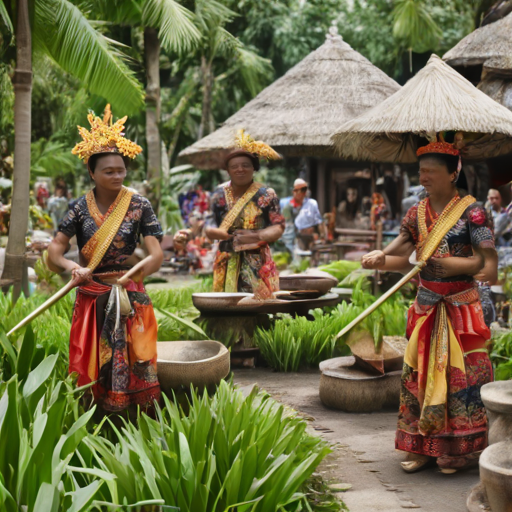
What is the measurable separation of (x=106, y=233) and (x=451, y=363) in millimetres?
Answer: 2104

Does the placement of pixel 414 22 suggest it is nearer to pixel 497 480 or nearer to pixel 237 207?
pixel 237 207

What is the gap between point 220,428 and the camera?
3.48 meters

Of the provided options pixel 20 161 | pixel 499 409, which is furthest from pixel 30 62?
pixel 499 409

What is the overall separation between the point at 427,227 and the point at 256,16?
24908mm

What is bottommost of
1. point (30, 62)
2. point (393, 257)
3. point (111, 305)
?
point (111, 305)

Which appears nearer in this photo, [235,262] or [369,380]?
[369,380]

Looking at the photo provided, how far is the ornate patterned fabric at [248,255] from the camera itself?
6977 mm

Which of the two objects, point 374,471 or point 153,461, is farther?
point 374,471

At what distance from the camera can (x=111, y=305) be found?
468 cm

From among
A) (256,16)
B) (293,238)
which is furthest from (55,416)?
(256,16)

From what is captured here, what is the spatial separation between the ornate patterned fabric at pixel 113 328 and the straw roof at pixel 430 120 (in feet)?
6.40

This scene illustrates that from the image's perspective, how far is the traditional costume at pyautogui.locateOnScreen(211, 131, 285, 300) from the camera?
22.8 feet

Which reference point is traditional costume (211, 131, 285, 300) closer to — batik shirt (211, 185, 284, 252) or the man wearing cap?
batik shirt (211, 185, 284, 252)

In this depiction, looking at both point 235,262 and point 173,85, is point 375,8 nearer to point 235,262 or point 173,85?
point 173,85
